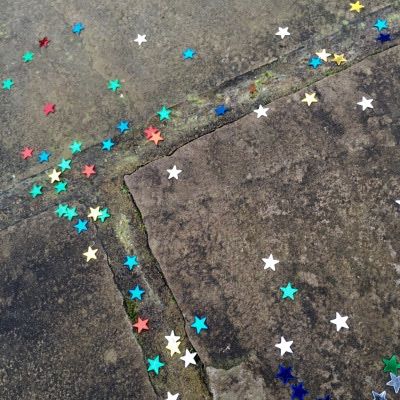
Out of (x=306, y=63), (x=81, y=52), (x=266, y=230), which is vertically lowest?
(x=266, y=230)

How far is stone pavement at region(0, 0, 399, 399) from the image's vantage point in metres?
1.84

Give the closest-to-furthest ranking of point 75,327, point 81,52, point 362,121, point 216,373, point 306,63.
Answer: point 216,373 < point 75,327 < point 362,121 < point 306,63 < point 81,52

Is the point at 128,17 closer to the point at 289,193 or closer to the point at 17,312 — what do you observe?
the point at 289,193

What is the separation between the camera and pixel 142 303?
1.94 m

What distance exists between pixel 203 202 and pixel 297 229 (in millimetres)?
391

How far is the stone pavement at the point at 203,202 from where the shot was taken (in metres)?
1.84

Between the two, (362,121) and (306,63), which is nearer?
(362,121)

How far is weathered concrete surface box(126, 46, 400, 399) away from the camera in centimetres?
180

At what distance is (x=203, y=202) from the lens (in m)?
2.04

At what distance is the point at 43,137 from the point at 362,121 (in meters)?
1.40

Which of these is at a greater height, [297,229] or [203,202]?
[203,202]

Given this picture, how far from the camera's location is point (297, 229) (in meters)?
1.95

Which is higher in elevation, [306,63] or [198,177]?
[306,63]

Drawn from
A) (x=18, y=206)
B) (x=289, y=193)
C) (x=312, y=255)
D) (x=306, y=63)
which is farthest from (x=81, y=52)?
(x=312, y=255)
